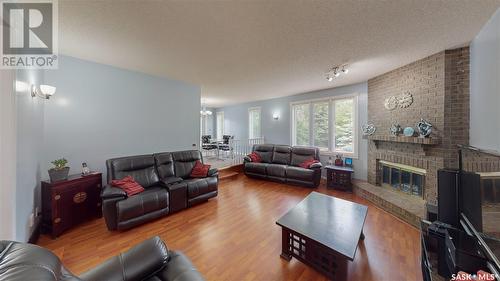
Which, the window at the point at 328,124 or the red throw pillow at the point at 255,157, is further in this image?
the red throw pillow at the point at 255,157

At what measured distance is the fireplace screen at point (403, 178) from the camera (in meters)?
3.12

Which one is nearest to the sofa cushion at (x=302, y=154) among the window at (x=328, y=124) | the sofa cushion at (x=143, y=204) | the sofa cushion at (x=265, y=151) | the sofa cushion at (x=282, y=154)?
the sofa cushion at (x=282, y=154)

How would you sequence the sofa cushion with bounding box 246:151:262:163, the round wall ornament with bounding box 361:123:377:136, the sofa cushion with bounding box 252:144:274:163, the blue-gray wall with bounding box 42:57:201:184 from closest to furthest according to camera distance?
1. the blue-gray wall with bounding box 42:57:201:184
2. the round wall ornament with bounding box 361:123:377:136
3. the sofa cushion with bounding box 246:151:262:163
4. the sofa cushion with bounding box 252:144:274:163

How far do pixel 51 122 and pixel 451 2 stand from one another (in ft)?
16.9

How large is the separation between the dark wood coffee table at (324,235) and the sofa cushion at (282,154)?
285 centimetres

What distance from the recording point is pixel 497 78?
6.29 feet

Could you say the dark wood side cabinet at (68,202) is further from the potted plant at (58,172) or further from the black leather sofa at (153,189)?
the black leather sofa at (153,189)

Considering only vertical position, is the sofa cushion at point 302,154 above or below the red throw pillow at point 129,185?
above

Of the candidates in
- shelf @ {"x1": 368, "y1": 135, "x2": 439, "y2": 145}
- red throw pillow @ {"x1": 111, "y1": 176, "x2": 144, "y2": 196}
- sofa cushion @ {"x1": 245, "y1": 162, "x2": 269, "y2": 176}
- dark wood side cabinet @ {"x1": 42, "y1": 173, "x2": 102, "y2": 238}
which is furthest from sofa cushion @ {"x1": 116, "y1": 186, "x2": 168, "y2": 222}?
shelf @ {"x1": 368, "y1": 135, "x2": 439, "y2": 145}

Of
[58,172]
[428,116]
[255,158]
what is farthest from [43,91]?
[428,116]

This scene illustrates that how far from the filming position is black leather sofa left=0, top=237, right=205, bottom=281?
677mm

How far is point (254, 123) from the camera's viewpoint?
743 cm

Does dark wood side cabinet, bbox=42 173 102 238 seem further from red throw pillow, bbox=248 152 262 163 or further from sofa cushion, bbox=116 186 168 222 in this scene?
red throw pillow, bbox=248 152 262 163

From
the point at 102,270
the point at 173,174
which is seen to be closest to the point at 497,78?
the point at 102,270
